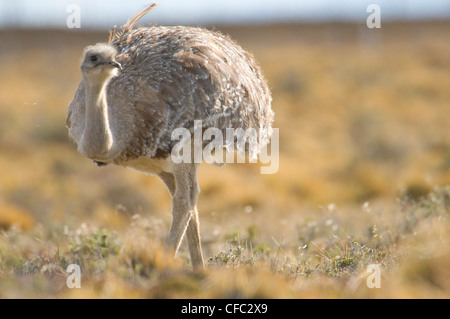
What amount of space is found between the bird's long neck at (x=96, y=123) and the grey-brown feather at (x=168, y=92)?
0.78 ft

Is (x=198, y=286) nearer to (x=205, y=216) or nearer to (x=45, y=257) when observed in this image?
(x=45, y=257)

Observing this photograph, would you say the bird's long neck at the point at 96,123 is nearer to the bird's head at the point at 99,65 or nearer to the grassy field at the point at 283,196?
the bird's head at the point at 99,65

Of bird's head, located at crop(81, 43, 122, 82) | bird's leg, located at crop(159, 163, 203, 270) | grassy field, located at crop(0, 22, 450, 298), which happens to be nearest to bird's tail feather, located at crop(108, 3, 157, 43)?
bird's head, located at crop(81, 43, 122, 82)

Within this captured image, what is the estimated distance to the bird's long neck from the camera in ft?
15.8

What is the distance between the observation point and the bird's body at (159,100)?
486 centimetres

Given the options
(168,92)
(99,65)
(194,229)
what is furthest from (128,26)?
(194,229)

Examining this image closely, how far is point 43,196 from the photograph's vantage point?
13984mm

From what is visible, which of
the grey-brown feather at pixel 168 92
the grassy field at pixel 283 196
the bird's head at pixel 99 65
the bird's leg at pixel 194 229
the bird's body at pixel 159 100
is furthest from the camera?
the bird's leg at pixel 194 229

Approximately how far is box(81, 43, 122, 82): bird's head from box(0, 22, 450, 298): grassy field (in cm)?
142

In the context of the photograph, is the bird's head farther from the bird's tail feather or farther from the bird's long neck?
the bird's tail feather

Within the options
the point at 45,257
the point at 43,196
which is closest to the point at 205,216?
the point at 43,196

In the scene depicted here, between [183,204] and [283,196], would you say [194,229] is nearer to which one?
[183,204]

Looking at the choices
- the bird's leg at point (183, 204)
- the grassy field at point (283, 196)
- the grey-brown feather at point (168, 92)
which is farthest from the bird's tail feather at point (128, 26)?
the grassy field at point (283, 196)
